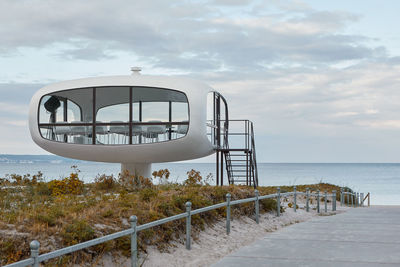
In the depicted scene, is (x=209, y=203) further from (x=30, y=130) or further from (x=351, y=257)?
(x=30, y=130)

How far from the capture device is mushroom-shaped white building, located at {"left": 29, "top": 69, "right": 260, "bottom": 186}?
19422 millimetres

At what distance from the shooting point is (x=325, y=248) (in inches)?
362

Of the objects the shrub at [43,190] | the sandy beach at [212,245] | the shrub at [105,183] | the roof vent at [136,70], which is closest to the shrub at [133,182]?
the shrub at [105,183]

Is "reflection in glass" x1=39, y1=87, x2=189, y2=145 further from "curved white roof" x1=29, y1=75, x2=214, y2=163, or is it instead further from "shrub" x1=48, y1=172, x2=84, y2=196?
"shrub" x1=48, y1=172, x2=84, y2=196

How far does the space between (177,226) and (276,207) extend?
6.01 m

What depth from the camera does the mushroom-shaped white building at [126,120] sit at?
63.7ft

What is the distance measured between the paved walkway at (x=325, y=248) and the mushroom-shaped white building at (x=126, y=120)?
8081mm

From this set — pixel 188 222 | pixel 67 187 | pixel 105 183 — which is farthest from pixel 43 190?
pixel 188 222

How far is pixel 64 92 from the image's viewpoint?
2102cm

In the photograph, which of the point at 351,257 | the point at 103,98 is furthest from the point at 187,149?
the point at 351,257

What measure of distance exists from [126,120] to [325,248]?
12.1 metres

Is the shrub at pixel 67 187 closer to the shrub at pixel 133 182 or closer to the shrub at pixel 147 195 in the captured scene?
the shrub at pixel 133 182

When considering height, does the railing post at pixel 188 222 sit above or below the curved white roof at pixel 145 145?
below

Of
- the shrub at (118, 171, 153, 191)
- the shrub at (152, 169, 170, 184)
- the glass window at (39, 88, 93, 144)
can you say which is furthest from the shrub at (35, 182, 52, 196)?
the shrub at (152, 169, 170, 184)
